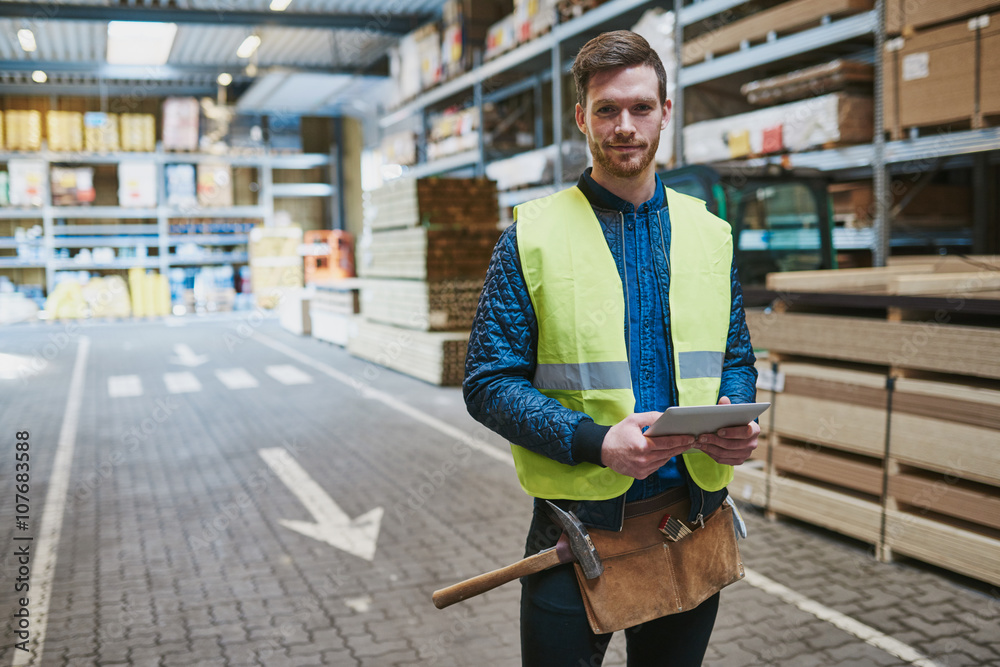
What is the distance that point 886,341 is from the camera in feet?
14.5

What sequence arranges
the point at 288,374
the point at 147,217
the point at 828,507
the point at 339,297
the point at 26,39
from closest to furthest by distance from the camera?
1. the point at 828,507
2. the point at 288,374
3. the point at 339,297
4. the point at 26,39
5. the point at 147,217

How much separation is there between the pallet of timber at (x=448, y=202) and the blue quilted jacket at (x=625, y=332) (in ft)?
29.5

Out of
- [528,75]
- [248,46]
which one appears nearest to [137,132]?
[248,46]

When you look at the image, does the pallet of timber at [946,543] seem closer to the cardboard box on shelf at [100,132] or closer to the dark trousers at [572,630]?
the dark trousers at [572,630]

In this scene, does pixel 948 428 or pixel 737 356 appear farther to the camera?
pixel 948 428

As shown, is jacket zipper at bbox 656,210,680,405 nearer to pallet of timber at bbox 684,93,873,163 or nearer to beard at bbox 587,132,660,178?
beard at bbox 587,132,660,178

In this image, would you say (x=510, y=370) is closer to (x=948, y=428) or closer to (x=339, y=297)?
(x=948, y=428)

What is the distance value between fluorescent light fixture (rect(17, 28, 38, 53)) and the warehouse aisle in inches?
431

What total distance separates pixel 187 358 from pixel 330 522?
29.6ft

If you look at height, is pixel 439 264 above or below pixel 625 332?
above

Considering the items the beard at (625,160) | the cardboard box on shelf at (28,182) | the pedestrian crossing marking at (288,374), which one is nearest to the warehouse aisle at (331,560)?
the pedestrian crossing marking at (288,374)

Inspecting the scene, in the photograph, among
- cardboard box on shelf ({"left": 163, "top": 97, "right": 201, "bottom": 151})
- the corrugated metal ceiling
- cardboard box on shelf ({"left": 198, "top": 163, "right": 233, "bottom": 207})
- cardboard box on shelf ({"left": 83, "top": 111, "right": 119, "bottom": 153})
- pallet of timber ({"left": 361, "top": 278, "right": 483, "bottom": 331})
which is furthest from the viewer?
cardboard box on shelf ({"left": 198, "top": 163, "right": 233, "bottom": 207})

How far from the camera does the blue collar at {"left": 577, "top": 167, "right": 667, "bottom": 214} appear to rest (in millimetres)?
1851

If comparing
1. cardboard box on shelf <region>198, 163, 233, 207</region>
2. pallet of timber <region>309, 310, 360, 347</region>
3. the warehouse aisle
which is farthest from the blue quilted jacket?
cardboard box on shelf <region>198, 163, 233, 207</region>
